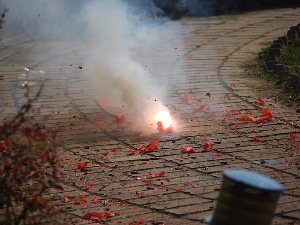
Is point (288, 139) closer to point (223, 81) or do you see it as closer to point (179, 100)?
point (179, 100)

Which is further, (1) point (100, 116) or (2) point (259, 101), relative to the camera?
(2) point (259, 101)

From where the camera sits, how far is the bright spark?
21.4ft

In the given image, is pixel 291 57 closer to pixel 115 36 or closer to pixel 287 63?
pixel 287 63

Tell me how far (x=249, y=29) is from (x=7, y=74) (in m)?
6.05

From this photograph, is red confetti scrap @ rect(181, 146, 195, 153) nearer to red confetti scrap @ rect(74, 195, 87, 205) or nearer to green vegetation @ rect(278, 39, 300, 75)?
red confetti scrap @ rect(74, 195, 87, 205)

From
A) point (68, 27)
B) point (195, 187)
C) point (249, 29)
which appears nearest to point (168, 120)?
point (195, 187)

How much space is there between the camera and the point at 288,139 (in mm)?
6031

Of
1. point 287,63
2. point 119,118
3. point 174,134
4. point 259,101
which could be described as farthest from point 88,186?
point 287,63

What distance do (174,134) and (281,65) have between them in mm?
3275

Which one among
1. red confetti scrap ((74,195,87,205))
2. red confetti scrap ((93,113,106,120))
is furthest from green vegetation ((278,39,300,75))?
red confetti scrap ((74,195,87,205))

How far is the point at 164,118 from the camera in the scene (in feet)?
22.0

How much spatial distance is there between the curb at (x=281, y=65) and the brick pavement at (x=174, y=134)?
0.93 feet

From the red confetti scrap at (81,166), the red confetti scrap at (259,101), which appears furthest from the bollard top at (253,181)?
the red confetti scrap at (259,101)

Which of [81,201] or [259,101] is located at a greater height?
[259,101]
